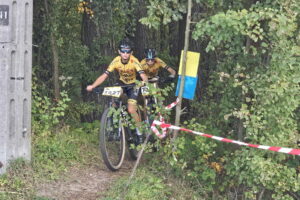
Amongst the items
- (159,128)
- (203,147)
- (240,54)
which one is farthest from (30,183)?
Answer: (240,54)

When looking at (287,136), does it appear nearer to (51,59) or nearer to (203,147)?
(203,147)

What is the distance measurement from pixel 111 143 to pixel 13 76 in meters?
1.75

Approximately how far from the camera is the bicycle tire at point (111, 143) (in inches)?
261

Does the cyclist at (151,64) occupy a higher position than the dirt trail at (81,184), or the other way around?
the cyclist at (151,64)

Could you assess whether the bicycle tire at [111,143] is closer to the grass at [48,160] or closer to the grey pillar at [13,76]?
the grass at [48,160]

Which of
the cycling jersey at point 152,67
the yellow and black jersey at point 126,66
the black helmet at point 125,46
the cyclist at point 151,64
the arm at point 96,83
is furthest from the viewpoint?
the cycling jersey at point 152,67

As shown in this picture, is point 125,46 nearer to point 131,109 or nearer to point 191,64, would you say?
point 131,109

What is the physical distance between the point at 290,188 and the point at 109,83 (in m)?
4.72

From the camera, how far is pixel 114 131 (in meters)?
6.98

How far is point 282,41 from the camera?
5625 millimetres

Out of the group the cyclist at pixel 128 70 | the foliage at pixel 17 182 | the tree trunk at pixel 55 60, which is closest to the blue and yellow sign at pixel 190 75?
the cyclist at pixel 128 70

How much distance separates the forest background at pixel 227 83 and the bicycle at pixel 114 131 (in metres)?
0.58

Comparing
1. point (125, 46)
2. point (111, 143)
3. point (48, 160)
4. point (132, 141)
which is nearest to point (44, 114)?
point (48, 160)

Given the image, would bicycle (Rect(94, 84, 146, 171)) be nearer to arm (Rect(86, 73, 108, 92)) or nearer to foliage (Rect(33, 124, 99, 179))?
arm (Rect(86, 73, 108, 92))
